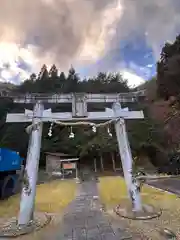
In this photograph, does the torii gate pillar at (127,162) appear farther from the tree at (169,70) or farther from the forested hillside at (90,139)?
the forested hillside at (90,139)

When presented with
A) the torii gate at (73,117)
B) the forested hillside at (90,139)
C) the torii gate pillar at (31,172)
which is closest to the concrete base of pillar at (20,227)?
the torii gate pillar at (31,172)

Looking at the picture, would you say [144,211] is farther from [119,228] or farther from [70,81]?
[70,81]

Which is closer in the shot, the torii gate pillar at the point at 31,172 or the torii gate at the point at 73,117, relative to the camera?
the torii gate pillar at the point at 31,172

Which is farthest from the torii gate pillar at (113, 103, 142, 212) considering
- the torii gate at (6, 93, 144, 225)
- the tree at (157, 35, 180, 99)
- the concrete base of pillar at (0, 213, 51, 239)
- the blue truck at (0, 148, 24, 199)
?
the tree at (157, 35, 180, 99)

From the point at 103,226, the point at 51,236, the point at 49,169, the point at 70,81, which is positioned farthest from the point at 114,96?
the point at 70,81

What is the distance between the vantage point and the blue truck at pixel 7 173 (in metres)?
9.84

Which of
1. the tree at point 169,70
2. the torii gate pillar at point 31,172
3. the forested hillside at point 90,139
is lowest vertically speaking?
the torii gate pillar at point 31,172

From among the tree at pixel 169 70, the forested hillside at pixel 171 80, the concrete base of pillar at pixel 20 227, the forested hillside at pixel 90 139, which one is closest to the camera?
the concrete base of pillar at pixel 20 227

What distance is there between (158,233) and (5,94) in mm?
5471

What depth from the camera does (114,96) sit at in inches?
285

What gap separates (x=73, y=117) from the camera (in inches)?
267

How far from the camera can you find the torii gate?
5953mm

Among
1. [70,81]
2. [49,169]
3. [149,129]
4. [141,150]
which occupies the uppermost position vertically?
[70,81]

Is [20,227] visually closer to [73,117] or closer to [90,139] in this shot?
[73,117]
